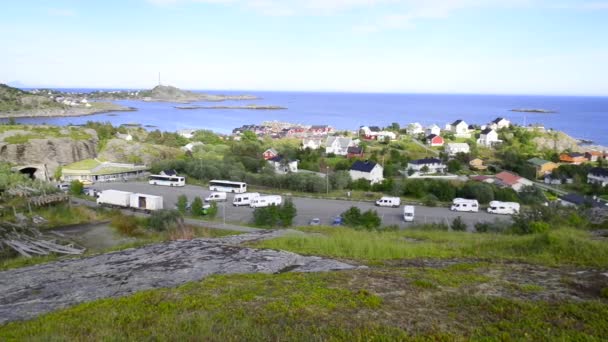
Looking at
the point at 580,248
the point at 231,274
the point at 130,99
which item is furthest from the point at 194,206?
the point at 130,99

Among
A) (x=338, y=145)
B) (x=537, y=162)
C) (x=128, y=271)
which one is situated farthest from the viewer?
(x=338, y=145)

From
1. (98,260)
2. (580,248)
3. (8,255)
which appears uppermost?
(580,248)

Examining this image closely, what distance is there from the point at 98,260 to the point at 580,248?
7744 millimetres

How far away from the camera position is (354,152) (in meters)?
38.8

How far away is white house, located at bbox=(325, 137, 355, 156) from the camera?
1622 inches

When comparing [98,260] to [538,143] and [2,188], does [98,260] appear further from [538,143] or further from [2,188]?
[538,143]

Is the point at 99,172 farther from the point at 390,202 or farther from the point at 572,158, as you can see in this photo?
the point at 572,158

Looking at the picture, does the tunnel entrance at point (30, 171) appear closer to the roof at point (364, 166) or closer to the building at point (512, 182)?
the roof at point (364, 166)

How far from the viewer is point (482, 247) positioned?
299 inches

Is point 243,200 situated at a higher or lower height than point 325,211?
higher

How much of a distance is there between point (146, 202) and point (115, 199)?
1.99 meters

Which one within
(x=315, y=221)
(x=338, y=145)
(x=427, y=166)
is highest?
(x=338, y=145)

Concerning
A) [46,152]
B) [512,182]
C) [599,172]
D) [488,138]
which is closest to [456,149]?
[488,138]

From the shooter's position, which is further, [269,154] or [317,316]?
[269,154]
